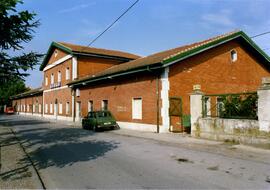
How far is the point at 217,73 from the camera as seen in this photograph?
1992cm

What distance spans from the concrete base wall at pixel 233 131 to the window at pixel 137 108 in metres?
5.56

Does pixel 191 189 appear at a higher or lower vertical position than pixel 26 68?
lower

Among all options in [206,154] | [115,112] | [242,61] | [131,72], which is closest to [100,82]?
[115,112]

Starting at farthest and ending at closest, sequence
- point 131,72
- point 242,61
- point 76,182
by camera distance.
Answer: point 242,61
point 131,72
point 76,182

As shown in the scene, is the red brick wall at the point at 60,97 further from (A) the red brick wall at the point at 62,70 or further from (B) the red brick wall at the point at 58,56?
(B) the red brick wall at the point at 58,56

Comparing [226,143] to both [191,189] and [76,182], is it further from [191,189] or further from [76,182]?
[76,182]

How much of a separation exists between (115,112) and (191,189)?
16.5 m

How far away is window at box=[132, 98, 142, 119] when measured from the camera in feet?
62.3

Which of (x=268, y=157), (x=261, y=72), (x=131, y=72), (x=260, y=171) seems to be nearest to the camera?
(x=260, y=171)

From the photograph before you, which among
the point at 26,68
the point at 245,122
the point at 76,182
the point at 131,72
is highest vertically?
the point at 131,72

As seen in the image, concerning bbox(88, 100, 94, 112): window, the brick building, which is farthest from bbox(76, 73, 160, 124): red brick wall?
bbox(88, 100, 94, 112): window

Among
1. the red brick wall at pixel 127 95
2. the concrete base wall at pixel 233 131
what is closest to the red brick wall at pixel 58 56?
the red brick wall at pixel 127 95

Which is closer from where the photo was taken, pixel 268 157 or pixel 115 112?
pixel 268 157

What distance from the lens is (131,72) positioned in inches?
752
